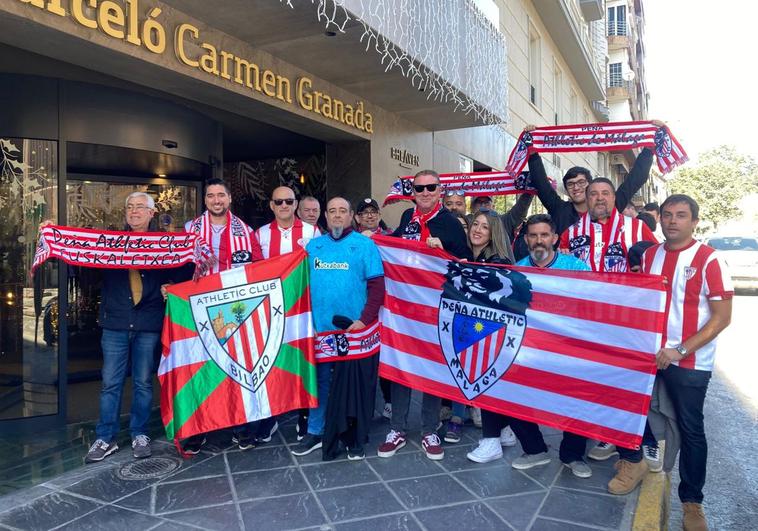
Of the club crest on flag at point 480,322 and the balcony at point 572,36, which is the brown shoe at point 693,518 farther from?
Answer: the balcony at point 572,36

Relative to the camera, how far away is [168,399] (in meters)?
4.09

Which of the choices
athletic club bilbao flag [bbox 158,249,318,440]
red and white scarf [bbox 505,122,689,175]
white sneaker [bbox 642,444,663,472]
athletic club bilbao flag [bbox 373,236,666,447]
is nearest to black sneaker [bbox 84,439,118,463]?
athletic club bilbao flag [bbox 158,249,318,440]

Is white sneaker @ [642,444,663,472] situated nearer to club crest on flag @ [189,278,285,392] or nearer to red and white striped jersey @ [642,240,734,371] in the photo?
red and white striped jersey @ [642,240,734,371]

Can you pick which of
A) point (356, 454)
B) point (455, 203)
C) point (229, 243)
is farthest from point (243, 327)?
point (455, 203)

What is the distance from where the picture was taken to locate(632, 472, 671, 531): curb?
313 centimetres

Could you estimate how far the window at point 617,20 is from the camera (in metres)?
34.2

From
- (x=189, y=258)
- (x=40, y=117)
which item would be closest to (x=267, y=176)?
(x=40, y=117)

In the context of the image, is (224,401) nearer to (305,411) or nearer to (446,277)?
(305,411)

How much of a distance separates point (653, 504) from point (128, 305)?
394cm

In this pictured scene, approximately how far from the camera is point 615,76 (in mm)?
34062

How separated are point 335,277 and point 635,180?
2.81 metres

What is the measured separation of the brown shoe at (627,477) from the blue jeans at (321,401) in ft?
7.02

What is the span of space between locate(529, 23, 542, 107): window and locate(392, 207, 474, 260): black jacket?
13639 mm

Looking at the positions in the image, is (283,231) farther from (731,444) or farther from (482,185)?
(731,444)
